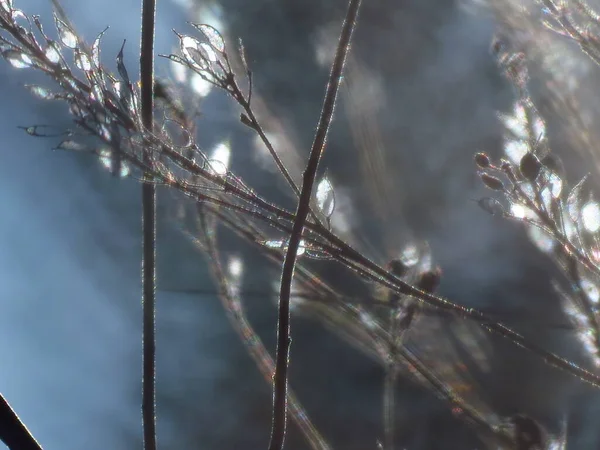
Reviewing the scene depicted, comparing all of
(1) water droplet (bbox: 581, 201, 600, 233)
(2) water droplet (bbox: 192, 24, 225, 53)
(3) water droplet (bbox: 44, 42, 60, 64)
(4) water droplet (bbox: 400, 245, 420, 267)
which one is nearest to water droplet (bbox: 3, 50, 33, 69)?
(3) water droplet (bbox: 44, 42, 60, 64)

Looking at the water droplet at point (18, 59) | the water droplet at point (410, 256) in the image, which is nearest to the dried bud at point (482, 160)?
the water droplet at point (410, 256)

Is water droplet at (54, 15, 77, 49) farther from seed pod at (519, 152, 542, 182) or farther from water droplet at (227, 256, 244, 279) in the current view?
seed pod at (519, 152, 542, 182)

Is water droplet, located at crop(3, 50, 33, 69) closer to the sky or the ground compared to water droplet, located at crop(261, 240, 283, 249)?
closer to the ground

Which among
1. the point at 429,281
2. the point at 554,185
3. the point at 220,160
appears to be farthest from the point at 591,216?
the point at 220,160

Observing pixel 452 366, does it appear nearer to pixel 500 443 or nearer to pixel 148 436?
pixel 500 443

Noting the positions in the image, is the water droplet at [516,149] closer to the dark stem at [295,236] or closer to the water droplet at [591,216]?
the water droplet at [591,216]

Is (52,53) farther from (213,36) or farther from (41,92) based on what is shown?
(213,36)
